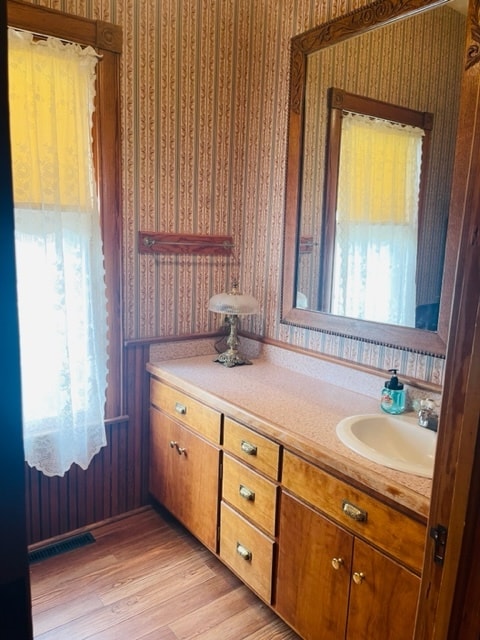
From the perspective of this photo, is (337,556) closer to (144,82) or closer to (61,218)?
(61,218)

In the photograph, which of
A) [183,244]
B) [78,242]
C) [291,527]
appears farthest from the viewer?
[183,244]

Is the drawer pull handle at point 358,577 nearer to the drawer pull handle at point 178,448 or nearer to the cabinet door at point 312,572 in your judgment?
the cabinet door at point 312,572

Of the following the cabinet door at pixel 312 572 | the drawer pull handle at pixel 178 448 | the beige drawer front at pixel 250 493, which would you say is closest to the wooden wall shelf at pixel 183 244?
the drawer pull handle at pixel 178 448

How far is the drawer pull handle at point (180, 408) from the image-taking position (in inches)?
86.2

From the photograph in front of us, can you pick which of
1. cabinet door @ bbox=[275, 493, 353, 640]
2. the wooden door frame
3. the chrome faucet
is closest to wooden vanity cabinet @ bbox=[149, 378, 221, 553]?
cabinet door @ bbox=[275, 493, 353, 640]

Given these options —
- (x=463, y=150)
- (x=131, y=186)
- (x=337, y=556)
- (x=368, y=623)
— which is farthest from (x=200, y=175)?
Answer: (x=368, y=623)

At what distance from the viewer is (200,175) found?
2510mm

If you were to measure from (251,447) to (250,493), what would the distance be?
191 millimetres

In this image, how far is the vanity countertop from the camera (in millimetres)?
1332

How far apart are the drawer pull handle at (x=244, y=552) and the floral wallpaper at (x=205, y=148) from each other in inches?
36.0

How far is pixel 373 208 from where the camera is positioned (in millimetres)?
1983

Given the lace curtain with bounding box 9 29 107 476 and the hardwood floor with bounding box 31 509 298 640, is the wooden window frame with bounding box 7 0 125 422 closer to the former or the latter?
the lace curtain with bounding box 9 29 107 476

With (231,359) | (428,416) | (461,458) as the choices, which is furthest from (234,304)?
(461,458)

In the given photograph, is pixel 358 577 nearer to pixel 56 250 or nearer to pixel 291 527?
pixel 291 527
